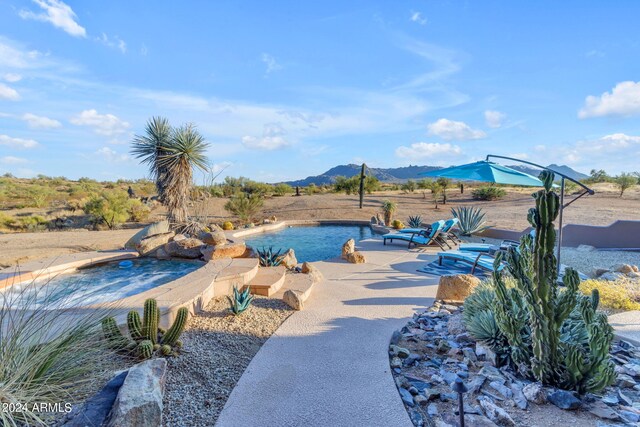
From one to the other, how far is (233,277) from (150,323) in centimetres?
228

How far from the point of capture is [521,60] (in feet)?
29.6

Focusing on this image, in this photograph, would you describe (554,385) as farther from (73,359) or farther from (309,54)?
(309,54)

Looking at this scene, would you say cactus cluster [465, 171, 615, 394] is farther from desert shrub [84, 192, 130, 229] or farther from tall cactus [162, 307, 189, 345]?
desert shrub [84, 192, 130, 229]

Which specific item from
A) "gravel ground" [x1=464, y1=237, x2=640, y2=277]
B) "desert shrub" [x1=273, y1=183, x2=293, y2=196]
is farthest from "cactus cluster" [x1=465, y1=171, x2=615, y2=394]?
"desert shrub" [x1=273, y1=183, x2=293, y2=196]

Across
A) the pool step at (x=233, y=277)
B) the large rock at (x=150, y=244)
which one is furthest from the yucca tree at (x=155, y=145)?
the pool step at (x=233, y=277)

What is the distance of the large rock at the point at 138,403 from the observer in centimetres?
200

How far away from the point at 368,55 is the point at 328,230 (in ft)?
23.9

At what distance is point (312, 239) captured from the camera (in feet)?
40.7

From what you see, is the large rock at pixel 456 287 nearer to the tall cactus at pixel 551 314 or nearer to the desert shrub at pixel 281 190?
the tall cactus at pixel 551 314

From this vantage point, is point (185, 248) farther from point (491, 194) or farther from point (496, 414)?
point (491, 194)

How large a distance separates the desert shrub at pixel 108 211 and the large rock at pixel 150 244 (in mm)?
8094

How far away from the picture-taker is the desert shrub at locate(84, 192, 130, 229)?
52.3 ft

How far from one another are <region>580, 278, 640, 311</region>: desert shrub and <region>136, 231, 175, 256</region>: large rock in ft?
33.6

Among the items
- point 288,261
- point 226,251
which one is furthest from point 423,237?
point 226,251
